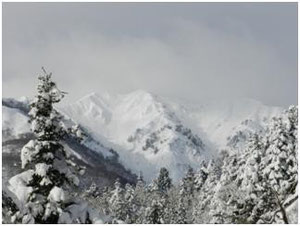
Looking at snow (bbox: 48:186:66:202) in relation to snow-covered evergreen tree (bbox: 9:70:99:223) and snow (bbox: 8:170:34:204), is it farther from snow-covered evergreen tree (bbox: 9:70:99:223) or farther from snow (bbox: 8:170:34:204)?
snow (bbox: 8:170:34:204)

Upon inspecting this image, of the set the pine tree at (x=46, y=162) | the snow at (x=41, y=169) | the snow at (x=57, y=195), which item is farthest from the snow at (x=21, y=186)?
the snow at (x=57, y=195)

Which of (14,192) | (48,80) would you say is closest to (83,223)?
(14,192)

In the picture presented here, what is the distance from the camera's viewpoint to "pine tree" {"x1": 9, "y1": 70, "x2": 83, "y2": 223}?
758 inches

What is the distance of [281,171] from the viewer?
43438 mm

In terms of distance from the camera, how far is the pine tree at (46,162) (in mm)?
19250

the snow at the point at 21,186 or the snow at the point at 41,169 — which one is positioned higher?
the snow at the point at 41,169

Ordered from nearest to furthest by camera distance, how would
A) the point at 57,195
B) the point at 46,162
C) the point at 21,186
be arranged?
the point at 57,195 → the point at 21,186 → the point at 46,162

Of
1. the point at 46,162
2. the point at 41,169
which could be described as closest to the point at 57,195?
the point at 41,169

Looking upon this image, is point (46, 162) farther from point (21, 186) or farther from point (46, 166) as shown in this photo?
point (21, 186)

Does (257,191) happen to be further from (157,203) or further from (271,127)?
(157,203)

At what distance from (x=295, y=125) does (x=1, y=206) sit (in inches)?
1233

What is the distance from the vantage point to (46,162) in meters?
20.3

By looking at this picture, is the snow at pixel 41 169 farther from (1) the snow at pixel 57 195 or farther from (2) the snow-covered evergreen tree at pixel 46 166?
(1) the snow at pixel 57 195

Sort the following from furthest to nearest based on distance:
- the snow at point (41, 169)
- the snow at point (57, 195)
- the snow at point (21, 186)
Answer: the snow at point (41, 169) → the snow at point (57, 195) → the snow at point (21, 186)
